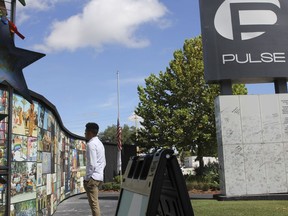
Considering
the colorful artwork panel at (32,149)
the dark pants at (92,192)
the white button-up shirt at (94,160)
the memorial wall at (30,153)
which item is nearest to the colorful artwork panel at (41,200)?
the memorial wall at (30,153)

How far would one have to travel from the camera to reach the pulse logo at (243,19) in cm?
1402

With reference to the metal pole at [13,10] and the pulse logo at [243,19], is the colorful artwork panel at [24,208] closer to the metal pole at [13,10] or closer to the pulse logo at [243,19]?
the metal pole at [13,10]

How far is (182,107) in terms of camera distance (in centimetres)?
3012

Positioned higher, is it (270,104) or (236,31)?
(236,31)

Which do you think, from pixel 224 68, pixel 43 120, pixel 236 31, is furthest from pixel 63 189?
pixel 236 31

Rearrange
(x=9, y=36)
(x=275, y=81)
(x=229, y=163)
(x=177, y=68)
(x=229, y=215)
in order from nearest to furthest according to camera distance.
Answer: (x=9, y=36) → (x=229, y=215) → (x=229, y=163) → (x=275, y=81) → (x=177, y=68)

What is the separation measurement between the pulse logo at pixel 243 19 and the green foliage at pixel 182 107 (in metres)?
14.7

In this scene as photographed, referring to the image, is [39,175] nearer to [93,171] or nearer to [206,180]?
[93,171]

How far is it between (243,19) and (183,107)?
16311 millimetres

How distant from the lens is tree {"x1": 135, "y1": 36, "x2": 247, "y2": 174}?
2891 centimetres

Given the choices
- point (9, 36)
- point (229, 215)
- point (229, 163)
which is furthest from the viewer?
point (229, 163)

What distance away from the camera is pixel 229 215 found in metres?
8.88

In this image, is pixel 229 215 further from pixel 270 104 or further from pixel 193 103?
pixel 193 103

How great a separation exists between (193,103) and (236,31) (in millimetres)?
16211
